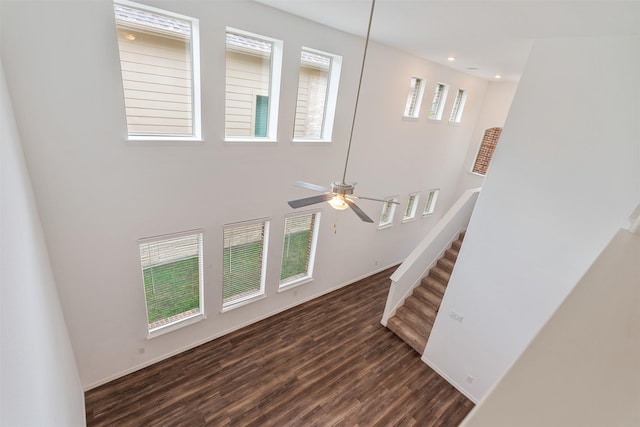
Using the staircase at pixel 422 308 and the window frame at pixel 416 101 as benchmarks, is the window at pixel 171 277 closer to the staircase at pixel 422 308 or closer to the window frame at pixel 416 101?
the staircase at pixel 422 308

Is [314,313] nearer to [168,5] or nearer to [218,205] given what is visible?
[218,205]

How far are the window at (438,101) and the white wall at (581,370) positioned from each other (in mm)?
7350

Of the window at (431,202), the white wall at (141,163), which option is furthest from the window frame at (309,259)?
the window at (431,202)

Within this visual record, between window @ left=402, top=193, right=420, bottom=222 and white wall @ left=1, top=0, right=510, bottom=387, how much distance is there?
1969mm

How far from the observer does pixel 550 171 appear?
3863mm

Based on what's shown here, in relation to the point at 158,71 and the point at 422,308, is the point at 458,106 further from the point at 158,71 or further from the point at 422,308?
the point at 158,71

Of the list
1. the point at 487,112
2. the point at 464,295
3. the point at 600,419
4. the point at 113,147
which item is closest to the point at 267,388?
the point at 464,295

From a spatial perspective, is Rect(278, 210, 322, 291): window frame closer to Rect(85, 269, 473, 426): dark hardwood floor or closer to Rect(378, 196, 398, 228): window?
Rect(85, 269, 473, 426): dark hardwood floor

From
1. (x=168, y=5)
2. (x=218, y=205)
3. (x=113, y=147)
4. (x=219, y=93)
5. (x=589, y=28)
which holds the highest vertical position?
(x=589, y=28)

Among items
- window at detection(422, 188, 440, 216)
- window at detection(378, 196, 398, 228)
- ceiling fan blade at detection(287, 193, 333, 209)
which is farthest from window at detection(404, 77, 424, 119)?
ceiling fan blade at detection(287, 193, 333, 209)

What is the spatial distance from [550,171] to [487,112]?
567 cm

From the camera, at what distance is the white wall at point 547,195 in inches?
132

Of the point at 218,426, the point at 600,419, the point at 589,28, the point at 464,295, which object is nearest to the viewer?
the point at 600,419

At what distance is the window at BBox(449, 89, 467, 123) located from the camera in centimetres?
806
